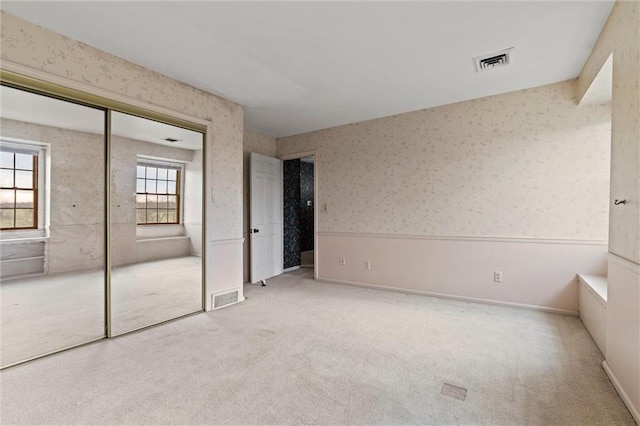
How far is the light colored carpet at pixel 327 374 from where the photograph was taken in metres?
1.67

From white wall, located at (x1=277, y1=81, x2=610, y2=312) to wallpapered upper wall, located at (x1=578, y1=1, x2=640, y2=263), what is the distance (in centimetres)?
128

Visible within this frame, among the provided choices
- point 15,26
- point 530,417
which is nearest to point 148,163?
point 15,26

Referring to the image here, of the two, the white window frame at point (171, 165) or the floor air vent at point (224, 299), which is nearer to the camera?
the white window frame at point (171, 165)

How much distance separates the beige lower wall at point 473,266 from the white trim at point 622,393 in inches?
51.4

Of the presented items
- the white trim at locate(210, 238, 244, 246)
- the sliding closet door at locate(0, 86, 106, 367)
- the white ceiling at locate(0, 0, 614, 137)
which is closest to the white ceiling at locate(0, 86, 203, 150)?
the sliding closet door at locate(0, 86, 106, 367)

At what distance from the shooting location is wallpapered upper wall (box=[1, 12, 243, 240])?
215 centimetres

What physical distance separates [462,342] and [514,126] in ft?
8.26

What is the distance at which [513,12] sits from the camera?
2.08 metres

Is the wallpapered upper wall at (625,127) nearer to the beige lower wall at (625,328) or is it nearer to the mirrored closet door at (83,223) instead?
the beige lower wall at (625,328)

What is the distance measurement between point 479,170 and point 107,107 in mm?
4029

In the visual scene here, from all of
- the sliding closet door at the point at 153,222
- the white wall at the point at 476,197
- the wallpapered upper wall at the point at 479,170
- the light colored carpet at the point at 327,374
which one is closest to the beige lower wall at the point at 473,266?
the white wall at the point at 476,197

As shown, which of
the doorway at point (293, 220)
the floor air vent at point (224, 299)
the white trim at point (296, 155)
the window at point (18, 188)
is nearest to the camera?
the window at point (18, 188)

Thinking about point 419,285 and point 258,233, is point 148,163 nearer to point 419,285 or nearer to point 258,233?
point 258,233

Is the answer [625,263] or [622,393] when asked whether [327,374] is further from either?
[625,263]
